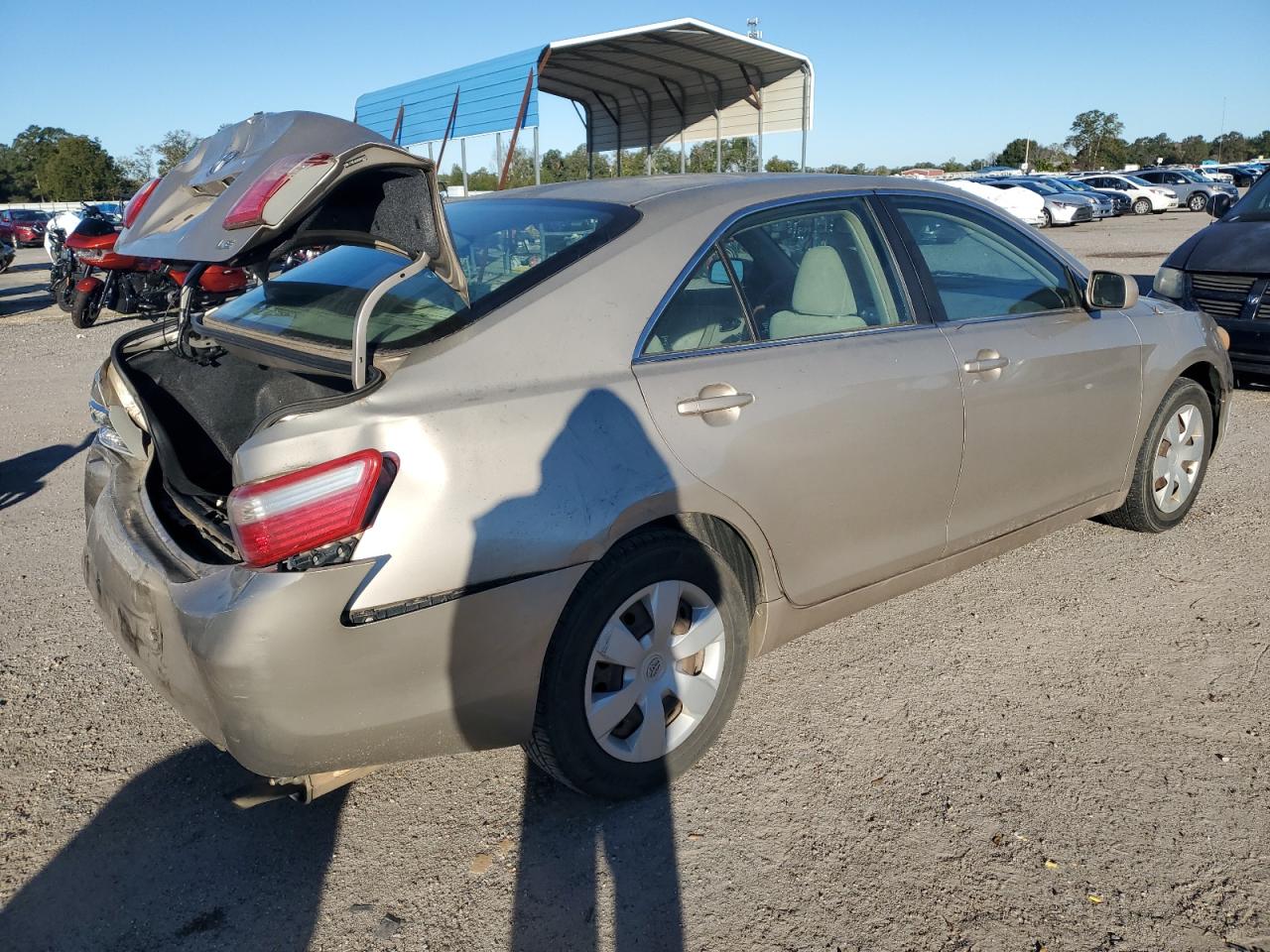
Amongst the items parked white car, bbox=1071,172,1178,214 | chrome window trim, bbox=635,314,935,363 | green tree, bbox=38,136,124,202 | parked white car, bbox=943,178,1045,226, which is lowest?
chrome window trim, bbox=635,314,935,363

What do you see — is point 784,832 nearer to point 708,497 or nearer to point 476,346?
point 708,497

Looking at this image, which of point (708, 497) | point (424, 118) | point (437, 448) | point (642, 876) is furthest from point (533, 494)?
point (424, 118)

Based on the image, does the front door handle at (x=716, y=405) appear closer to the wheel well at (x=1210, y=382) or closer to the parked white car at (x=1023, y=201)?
the wheel well at (x=1210, y=382)

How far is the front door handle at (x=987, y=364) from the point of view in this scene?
345 centimetres

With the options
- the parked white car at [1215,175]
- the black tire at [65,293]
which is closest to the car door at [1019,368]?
A: the black tire at [65,293]

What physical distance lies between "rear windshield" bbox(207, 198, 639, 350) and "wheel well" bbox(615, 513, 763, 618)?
75 cm

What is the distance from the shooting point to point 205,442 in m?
3.27

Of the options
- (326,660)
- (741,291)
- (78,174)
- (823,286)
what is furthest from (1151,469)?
(78,174)

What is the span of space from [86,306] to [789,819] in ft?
44.5

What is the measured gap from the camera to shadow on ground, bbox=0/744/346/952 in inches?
92.7

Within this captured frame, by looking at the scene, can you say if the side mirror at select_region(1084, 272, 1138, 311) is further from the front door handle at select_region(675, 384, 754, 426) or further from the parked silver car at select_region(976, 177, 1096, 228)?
the parked silver car at select_region(976, 177, 1096, 228)

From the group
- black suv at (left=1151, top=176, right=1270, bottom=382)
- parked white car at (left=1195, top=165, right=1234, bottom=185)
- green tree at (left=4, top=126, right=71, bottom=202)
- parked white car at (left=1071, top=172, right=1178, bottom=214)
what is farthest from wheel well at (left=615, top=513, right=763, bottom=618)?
green tree at (left=4, top=126, right=71, bottom=202)

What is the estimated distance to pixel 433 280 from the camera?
278cm

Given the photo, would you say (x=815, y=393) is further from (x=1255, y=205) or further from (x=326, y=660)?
(x=1255, y=205)
